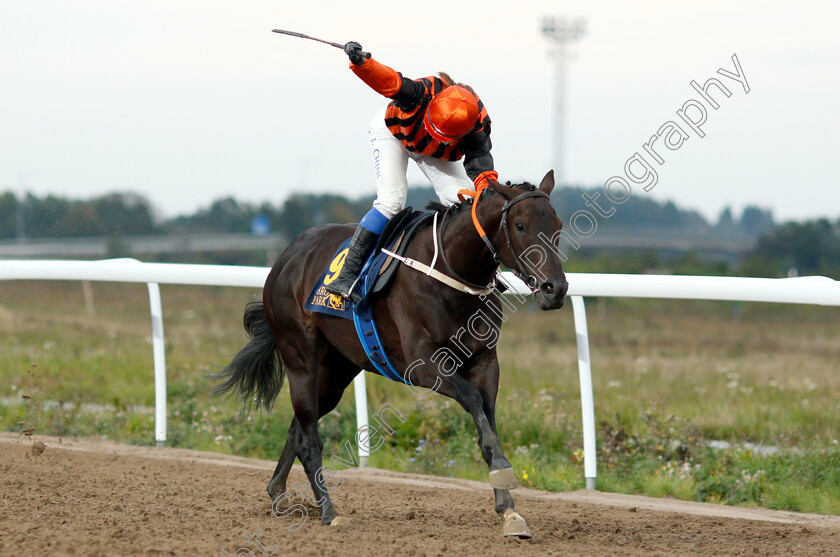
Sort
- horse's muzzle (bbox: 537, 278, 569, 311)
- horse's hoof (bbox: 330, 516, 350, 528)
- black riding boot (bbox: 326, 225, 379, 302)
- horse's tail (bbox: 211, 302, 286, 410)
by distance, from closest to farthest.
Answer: horse's muzzle (bbox: 537, 278, 569, 311) → horse's hoof (bbox: 330, 516, 350, 528) → black riding boot (bbox: 326, 225, 379, 302) → horse's tail (bbox: 211, 302, 286, 410)

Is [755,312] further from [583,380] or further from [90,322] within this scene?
[583,380]

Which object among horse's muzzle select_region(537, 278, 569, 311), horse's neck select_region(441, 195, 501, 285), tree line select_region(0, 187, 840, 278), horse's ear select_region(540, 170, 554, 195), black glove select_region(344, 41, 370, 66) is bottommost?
tree line select_region(0, 187, 840, 278)

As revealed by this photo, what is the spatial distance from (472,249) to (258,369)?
1.90 m

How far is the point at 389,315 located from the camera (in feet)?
14.2

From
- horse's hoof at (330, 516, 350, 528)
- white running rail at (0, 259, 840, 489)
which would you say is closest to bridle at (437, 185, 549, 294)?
white running rail at (0, 259, 840, 489)

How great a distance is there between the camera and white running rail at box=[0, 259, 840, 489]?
4488 millimetres

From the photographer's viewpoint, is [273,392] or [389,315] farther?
[273,392]

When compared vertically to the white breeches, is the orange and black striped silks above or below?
above

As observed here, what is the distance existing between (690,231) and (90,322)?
29861mm

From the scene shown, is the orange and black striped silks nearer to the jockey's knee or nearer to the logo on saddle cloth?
the jockey's knee

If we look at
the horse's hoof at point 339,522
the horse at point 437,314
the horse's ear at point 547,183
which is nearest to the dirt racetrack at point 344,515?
the horse's hoof at point 339,522

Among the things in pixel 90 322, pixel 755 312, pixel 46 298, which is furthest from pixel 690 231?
pixel 46 298

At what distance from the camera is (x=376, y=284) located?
432 cm

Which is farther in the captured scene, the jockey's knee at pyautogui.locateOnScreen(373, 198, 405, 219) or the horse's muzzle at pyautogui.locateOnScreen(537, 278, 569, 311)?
the jockey's knee at pyautogui.locateOnScreen(373, 198, 405, 219)
